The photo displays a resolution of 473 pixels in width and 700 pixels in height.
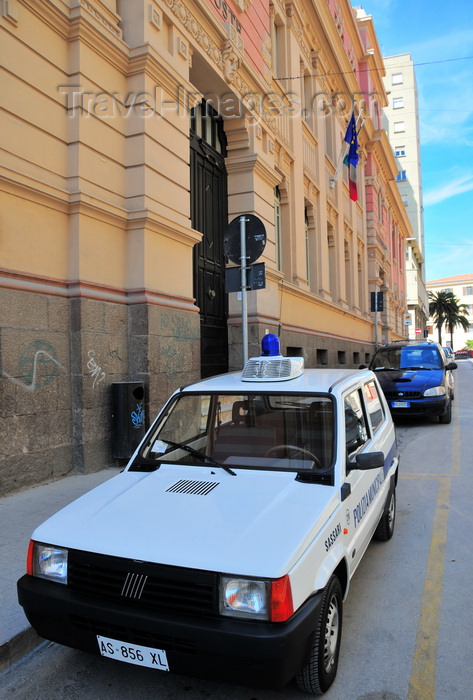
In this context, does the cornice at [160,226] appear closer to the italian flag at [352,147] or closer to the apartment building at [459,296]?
the italian flag at [352,147]

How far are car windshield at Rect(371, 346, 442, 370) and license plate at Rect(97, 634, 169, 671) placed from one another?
9911mm

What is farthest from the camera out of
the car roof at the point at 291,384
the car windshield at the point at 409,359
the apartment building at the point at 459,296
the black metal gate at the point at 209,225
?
the apartment building at the point at 459,296

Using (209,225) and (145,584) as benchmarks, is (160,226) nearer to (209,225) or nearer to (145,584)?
(209,225)

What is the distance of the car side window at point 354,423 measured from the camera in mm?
3380

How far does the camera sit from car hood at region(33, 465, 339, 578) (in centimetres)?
232

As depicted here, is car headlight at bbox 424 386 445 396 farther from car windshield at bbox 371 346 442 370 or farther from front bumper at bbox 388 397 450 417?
car windshield at bbox 371 346 442 370

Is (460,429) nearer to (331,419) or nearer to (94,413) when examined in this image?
(94,413)

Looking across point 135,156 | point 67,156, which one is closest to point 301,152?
point 135,156

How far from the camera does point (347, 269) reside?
75.2ft

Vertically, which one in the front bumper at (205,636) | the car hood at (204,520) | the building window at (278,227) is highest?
the building window at (278,227)

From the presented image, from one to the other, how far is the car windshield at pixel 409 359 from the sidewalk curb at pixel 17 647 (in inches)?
380

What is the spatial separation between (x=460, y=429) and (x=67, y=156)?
28.8 ft

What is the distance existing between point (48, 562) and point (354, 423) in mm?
2126

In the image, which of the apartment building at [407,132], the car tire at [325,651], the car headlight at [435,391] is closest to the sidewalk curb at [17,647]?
the car tire at [325,651]
